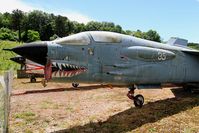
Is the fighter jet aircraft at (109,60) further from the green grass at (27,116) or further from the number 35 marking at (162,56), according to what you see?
the green grass at (27,116)

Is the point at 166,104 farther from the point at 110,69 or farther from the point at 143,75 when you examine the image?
the point at 110,69

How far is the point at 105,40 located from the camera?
1147 centimetres

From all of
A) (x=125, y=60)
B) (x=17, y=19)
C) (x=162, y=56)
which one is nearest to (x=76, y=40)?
(x=125, y=60)

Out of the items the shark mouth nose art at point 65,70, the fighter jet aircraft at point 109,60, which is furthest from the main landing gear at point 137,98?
the shark mouth nose art at point 65,70

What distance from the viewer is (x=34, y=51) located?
958 cm

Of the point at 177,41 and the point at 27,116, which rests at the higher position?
the point at 177,41

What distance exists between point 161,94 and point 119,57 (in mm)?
5869

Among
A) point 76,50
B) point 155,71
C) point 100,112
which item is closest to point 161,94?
point 155,71

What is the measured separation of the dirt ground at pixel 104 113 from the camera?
411 inches

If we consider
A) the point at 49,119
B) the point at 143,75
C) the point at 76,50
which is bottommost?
the point at 49,119

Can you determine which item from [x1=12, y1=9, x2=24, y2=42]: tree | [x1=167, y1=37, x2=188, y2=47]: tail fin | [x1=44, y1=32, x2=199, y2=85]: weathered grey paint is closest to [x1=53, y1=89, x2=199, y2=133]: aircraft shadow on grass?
[x1=44, y1=32, x2=199, y2=85]: weathered grey paint

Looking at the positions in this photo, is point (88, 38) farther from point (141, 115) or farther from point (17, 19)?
point (17, 19)

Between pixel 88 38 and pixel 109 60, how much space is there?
1212 millimetres

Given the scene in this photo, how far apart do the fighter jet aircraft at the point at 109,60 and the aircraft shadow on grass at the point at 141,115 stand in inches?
32.3
